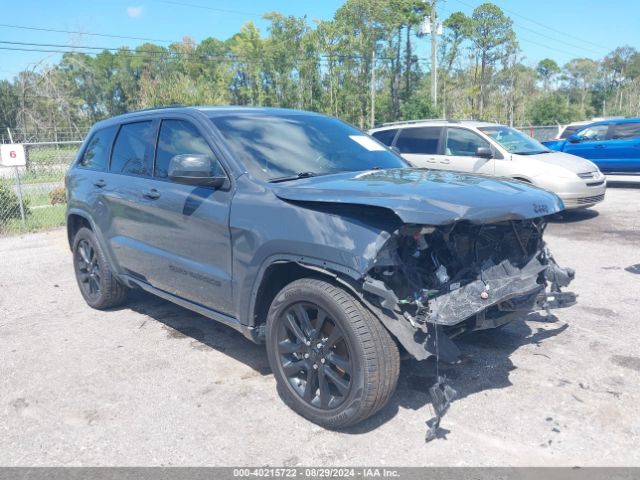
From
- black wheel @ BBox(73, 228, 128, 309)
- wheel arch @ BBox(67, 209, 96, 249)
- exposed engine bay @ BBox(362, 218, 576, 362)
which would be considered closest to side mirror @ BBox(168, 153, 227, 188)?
exposed engine bay @ BBox(362, 218, 576, 362)

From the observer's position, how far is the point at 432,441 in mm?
3184

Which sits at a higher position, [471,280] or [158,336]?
[471,280]

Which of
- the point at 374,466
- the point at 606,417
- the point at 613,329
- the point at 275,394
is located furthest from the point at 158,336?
the point at 613,329

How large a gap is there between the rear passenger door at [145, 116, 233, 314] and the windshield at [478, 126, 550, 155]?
7.22 metres

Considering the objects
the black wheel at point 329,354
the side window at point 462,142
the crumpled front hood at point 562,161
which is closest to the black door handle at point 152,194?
the black wheel at point 329,354

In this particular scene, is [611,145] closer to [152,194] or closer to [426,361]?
[426,361]

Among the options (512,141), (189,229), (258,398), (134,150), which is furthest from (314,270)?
(512,141)

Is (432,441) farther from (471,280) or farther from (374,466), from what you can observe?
(471,280)

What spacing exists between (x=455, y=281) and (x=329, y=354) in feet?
2.77

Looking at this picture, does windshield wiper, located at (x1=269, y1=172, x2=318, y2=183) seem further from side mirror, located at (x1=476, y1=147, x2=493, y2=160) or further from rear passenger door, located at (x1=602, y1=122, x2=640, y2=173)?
rear passenger door, located at (x1=602, y1=122, x2=640, y2=173)

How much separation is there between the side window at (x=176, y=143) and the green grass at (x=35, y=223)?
25.4 ft

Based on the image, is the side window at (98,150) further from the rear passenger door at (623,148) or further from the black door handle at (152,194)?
the rear passenger door at (623,148)

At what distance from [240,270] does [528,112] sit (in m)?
58.4

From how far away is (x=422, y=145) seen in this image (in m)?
10.8
